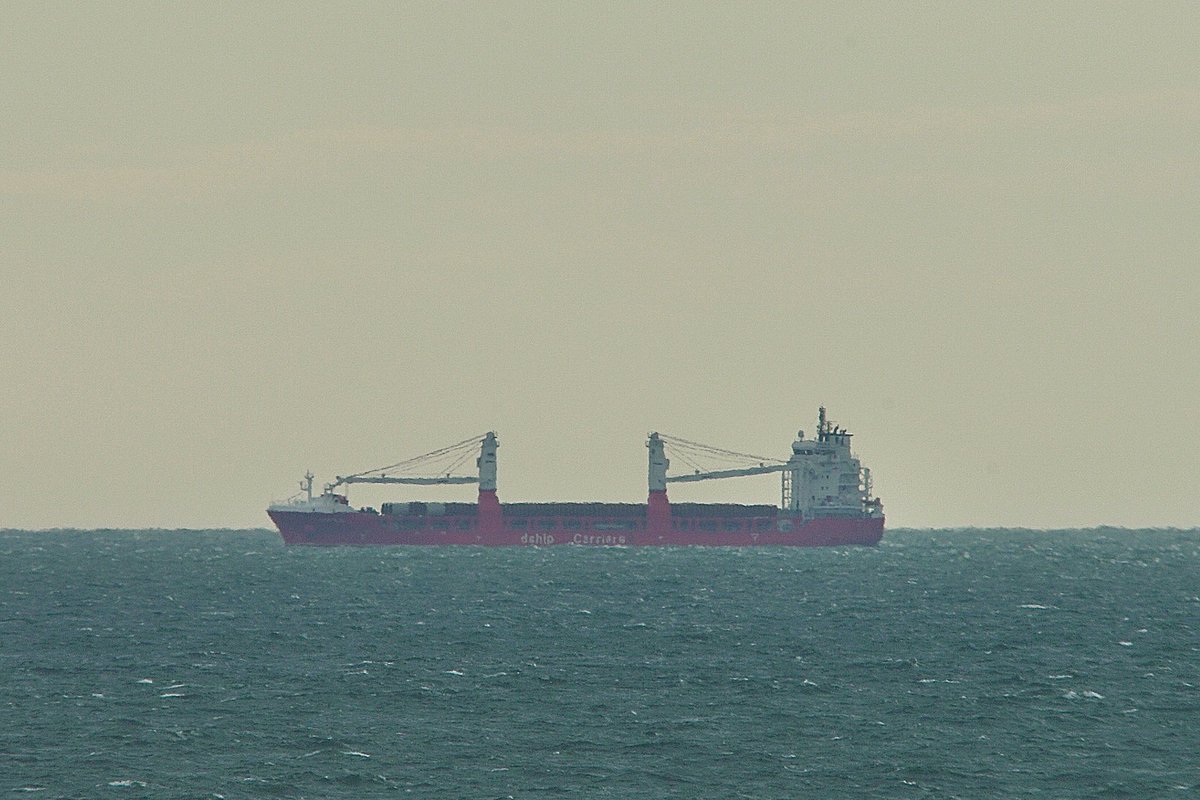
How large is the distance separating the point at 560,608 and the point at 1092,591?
1553 inches

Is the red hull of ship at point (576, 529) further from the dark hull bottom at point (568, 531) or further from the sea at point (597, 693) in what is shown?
the sea at point (597, 693)

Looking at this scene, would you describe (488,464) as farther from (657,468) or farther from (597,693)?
(597,693)

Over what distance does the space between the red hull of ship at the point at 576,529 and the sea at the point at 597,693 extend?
176ft

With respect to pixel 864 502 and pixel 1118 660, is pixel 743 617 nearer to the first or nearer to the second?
pixel 1118 660

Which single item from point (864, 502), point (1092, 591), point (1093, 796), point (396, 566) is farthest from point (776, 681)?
point (864, 502)

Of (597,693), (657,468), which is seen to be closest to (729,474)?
(657,468)

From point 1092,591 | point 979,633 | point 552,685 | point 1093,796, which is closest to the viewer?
point 1093,796

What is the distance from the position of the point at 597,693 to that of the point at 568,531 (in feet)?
343

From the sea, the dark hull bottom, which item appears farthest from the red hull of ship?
the sea

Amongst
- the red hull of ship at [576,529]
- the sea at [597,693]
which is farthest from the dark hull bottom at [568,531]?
the sea at [597,693]

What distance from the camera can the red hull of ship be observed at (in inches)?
6152

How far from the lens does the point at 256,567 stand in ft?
446

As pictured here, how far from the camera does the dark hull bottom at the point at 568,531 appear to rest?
15600 cm

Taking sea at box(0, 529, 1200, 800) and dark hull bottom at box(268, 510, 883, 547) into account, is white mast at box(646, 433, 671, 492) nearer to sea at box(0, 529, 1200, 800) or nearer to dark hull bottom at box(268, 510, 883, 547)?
dark hull bottom at box(268, 510, 883, 547)
